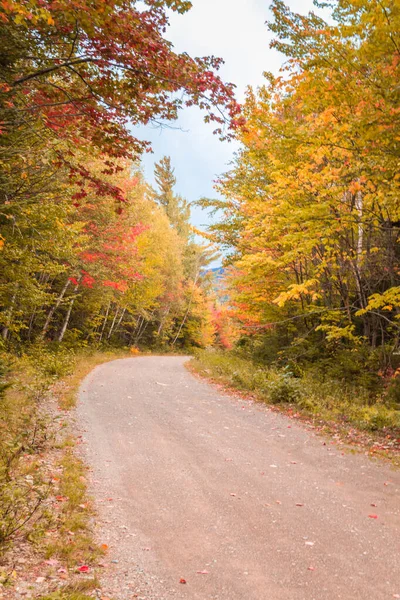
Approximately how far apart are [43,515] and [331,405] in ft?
25.0

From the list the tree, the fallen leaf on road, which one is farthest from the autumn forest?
the fallen leaf on road

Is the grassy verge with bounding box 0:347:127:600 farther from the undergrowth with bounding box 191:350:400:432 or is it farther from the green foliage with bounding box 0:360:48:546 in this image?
the undergrowth with bounding box 191:350:400:432

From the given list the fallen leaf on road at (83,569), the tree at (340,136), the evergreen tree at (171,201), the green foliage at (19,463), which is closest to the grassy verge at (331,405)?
the tree at (340,136)

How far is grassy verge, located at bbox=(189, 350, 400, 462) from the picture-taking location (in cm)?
784

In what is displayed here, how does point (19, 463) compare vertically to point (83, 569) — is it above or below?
below

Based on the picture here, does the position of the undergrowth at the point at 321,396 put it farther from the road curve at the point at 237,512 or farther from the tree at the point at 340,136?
the tree at the point at 340,136

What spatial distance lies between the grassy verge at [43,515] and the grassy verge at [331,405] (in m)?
5.37

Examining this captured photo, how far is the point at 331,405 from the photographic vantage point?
31.8ft

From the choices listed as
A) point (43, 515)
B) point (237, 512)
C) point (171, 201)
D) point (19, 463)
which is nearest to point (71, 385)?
point (19, 463)

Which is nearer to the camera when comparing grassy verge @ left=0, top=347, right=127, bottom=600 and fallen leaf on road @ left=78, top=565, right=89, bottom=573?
grassy verge @ left=0, top=347, right=127, bottom=600

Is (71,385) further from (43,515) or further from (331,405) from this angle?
(43,515)

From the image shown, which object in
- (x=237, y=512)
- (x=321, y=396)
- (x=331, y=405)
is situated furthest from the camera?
(x=321, y=396)

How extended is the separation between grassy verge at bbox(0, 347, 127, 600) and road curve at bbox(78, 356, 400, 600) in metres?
0.26

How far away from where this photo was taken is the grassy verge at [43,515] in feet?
10.0
